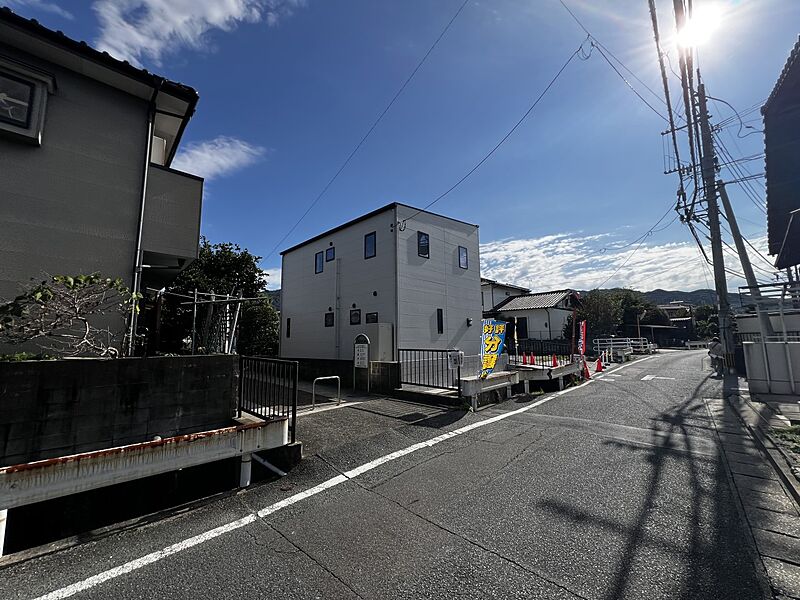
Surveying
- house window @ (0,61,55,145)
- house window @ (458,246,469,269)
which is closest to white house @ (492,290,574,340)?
house window @ (458,246,469,269)

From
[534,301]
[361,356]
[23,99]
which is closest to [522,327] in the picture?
[534,301]

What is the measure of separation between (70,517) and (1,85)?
562cm

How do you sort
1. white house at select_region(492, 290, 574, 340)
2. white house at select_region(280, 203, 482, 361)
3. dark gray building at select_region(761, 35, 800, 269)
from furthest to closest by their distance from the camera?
white house at select_region(492, 290, 574, 340), white house at select_region(280, 203, 482, 361), dark gray building at select_region(761, 35, 800, 269)

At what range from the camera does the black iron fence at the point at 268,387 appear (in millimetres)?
4547

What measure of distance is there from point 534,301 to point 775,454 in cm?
2200

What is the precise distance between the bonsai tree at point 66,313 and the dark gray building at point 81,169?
0.46 m

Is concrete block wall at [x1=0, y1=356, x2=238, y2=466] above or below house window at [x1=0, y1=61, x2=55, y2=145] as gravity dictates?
below

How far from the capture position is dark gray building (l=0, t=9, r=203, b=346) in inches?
180

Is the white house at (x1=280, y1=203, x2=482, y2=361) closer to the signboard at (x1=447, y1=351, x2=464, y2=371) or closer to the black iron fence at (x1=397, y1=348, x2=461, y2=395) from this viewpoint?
the black iron fence at (x1=397, y1=348, x2=461, y2=395)

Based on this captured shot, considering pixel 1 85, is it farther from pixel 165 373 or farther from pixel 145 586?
pixel 145 586

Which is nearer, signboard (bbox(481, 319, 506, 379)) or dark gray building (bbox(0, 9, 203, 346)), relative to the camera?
dark gray building (bbox(0, 9, 203, 346))

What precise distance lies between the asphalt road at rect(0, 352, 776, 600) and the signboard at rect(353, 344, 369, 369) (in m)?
5.04

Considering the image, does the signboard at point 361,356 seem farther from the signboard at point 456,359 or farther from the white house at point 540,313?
the white house at point 540,313

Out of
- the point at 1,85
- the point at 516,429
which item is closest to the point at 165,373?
the point at 1,85
